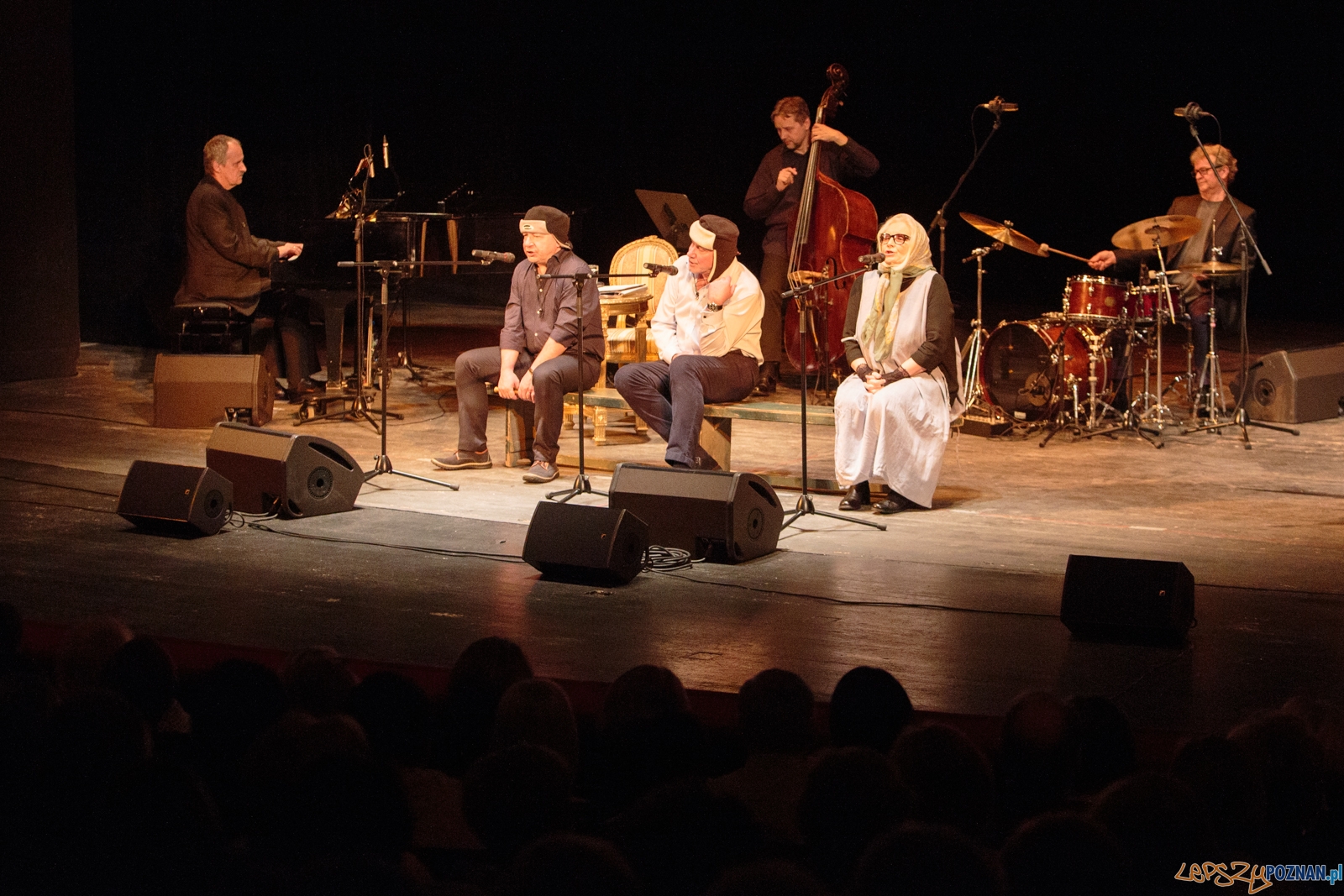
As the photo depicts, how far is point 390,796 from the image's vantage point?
2.19 metres

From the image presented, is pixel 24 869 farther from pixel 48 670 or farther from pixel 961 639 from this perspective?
pixel 961 639

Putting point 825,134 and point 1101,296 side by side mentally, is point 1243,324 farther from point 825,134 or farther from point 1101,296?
point 825,134

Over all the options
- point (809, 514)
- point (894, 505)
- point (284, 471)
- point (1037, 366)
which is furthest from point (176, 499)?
point (1037, 366)

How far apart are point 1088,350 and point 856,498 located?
8.05 feet

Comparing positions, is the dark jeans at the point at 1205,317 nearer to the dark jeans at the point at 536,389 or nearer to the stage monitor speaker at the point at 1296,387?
the stage monitor speaker at the point at 1296,387

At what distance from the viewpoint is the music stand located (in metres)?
8.02

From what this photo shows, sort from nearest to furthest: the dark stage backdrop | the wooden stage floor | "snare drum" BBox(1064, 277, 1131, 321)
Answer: the wooden stage floor < "snare drum" BBox(1064, 277, 1131, 321) < the dark stage backdrop

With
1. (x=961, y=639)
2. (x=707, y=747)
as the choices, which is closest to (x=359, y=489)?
(x=961, y=639)

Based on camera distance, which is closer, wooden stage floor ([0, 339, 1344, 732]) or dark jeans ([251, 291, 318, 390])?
wooden stage floor ([0, 339, 1344, 732])

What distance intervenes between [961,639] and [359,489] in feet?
9.26

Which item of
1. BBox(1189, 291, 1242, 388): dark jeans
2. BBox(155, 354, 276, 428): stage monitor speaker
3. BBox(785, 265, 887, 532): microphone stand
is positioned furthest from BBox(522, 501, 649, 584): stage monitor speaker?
BBox(1189, 291, 1242, 388): dark jeans

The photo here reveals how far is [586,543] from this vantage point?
4.24m

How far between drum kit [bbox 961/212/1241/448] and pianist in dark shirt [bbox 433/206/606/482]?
2.20 m

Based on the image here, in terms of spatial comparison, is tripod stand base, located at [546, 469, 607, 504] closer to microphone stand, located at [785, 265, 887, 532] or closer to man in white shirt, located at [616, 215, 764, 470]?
man in white shirt, located at [616, 215, 764, 470]
